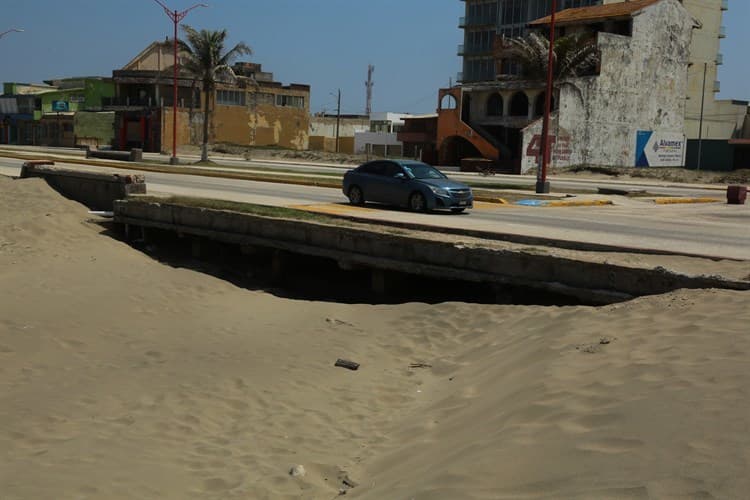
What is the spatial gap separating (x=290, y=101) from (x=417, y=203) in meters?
79.3

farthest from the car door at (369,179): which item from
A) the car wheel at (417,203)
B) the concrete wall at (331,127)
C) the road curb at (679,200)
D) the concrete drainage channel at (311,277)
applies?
the concrete wall at (331,127)

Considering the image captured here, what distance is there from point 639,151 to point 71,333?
6368cm

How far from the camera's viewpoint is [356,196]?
2361 centimetres

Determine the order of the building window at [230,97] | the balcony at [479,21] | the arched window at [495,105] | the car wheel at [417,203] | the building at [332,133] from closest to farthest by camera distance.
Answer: the car wheel at [417,203] → the arched window at [495,105] → the building window at [230,97] → the balcony at [479,21] → the building at [332,133]

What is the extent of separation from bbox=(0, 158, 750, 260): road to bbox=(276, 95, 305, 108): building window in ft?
223

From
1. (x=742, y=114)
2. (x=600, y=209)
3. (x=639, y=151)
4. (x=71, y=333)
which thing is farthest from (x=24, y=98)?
(x=71, y=333)

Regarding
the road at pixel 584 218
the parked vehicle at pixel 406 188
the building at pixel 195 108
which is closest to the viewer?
the road at pixel 584 218

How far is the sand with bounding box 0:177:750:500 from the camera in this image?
571 centimetres

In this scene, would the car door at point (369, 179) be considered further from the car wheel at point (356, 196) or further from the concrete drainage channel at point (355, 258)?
the concrete drainage channel at point (355, 258)

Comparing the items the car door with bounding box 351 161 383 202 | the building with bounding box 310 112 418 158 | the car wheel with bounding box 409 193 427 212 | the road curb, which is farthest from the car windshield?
the building with bounding box 310 112 418 158

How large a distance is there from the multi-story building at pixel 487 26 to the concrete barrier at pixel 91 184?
258ft

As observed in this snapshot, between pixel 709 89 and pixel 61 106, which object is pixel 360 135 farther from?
pixel 709 89

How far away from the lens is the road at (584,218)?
1563 cm

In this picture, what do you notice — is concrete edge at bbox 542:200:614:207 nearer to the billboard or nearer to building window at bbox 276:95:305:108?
the billboard
